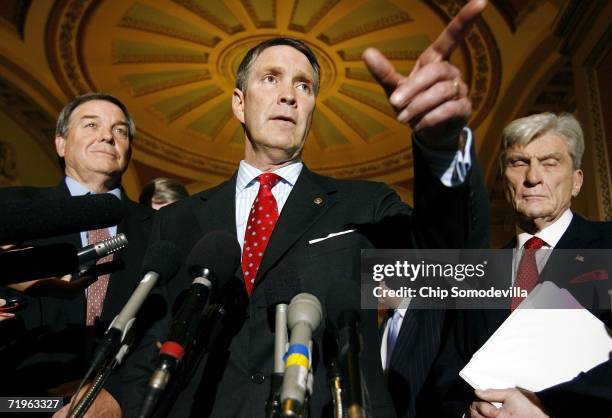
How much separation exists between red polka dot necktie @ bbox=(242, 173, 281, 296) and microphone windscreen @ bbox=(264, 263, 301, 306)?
283 millimetres

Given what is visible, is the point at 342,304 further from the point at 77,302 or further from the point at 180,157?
the point at 180,157

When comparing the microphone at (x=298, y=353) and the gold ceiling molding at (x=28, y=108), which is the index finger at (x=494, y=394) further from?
the gold ceiling molding at (x=28, y=108)

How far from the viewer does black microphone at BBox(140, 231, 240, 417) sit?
893 millimetres

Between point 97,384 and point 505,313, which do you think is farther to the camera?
point 505,313

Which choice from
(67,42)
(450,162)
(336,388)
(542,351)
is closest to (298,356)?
(336,388)

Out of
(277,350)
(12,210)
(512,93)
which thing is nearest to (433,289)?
(277,350)

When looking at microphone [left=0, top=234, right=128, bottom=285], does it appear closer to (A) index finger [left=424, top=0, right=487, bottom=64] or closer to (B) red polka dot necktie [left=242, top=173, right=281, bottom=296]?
(B) red polka dot necktie [left=242, top=173, right=281, bottom=296]

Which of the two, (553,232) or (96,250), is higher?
(553,232)

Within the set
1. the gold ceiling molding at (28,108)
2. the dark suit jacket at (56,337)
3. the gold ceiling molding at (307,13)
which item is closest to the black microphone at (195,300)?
the dark suit jacket at (56,337)

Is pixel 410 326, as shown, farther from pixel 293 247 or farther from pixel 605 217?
pixel 605 217

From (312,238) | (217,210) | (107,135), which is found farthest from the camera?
(107,135)

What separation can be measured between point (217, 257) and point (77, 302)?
98 centimetres

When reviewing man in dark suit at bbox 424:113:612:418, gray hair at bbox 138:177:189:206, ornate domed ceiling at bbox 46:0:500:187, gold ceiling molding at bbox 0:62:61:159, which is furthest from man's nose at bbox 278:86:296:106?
gold ceiling molding at bbox 0:62:61:159

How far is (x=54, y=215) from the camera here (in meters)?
0.87
